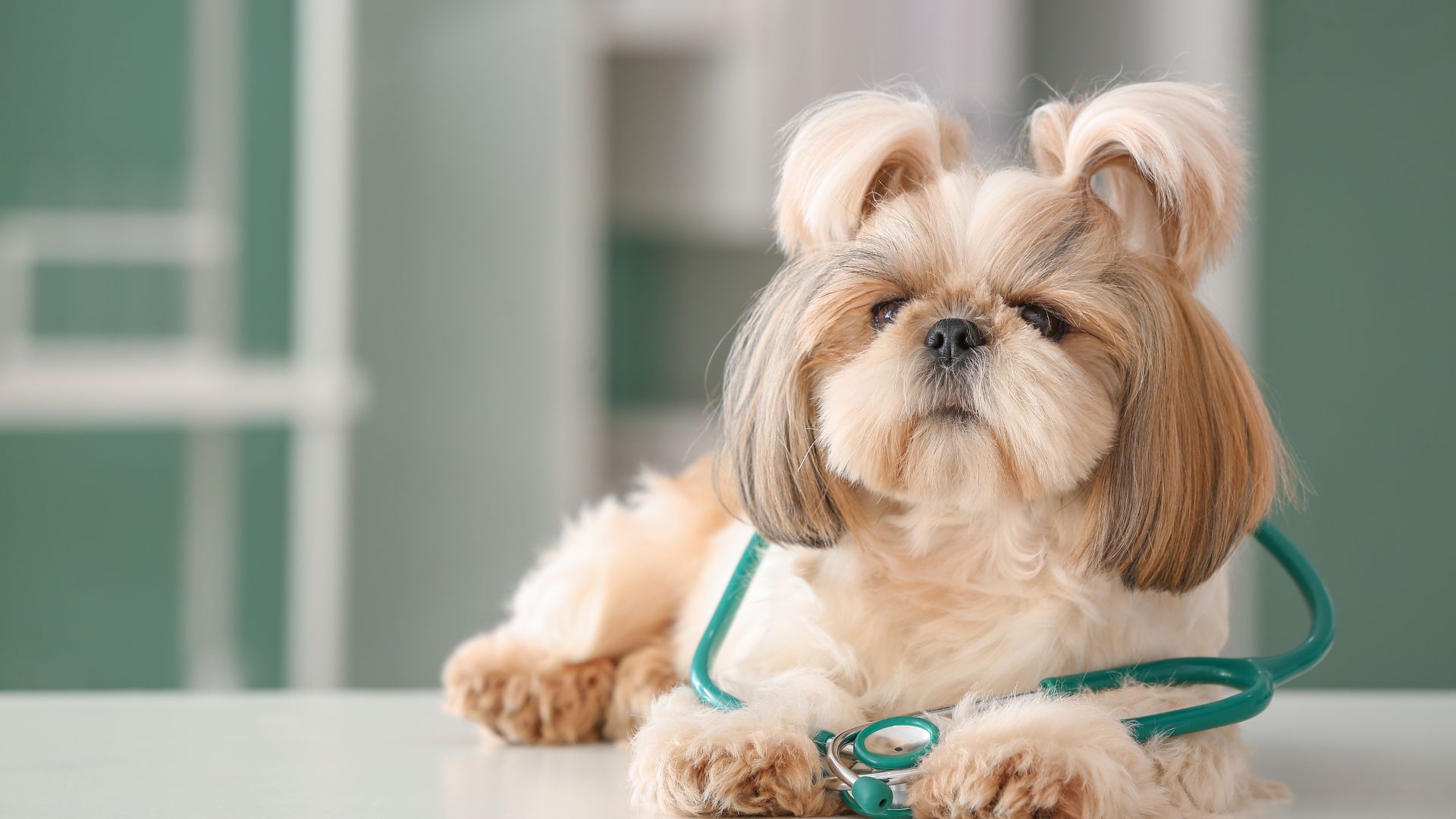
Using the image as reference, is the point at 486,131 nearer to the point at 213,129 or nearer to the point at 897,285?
the point at 213,129

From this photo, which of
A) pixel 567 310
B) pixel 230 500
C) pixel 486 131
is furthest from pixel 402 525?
pixel 486 131

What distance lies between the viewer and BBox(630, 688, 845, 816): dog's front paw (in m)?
0.85

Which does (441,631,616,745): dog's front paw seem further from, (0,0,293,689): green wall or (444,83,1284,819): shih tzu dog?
(0,0,293,689): green wall

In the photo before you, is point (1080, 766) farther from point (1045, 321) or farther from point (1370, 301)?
point (1370, 301)

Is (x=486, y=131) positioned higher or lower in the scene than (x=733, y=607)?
higher

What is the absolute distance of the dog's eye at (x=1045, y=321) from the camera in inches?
35.9

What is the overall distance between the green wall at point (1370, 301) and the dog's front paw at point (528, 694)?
2632 mm

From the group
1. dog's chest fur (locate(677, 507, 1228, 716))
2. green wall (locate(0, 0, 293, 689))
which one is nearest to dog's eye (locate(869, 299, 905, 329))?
dog's chest fur (locate(677, 507, 1228, 716))

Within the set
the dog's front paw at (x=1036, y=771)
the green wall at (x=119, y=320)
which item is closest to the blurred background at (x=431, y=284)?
the green wall at (x=119, y=320)

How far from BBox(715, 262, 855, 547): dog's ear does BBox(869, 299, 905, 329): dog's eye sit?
0.04m

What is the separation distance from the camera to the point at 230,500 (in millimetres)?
3246

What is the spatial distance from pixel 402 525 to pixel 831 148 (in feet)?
8.06

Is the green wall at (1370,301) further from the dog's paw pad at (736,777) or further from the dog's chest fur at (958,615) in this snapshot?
the dog's paw pad at (736,777)

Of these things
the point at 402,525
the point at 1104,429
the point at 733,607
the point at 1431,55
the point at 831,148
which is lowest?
the point at 402,525
